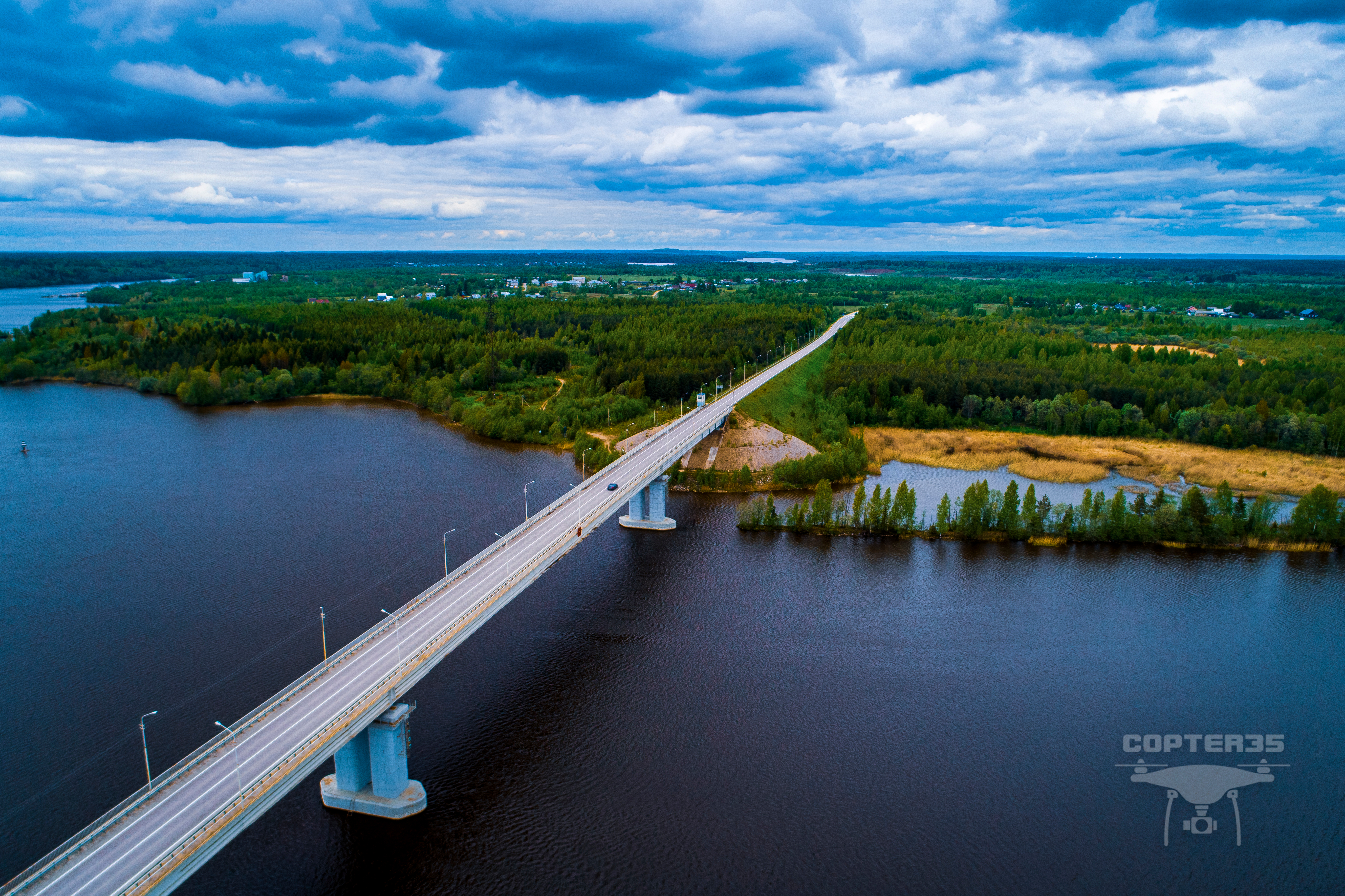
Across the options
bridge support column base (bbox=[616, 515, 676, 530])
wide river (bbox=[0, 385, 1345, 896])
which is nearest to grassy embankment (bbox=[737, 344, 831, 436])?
bridge support column base (bbox=[616, 515, 676, 530])

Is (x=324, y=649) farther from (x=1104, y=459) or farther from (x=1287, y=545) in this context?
(x=1104, y=459)

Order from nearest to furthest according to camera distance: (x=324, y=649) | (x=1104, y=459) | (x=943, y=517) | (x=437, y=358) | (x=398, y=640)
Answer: (x=398, y=640), (x=324, y=649), (x=943, y=517), (x=1104, y=459), (x=437, y=358)

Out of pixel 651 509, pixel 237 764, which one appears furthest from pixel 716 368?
pixel 237 764

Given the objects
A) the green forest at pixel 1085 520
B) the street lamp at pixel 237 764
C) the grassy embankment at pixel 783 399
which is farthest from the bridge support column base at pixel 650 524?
the street lamp at pixel 237 764

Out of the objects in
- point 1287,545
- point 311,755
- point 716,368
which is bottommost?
point 1287,545

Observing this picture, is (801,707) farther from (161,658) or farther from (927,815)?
(161,658)

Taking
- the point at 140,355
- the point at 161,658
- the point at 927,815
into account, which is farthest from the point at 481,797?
the point at 140,355
